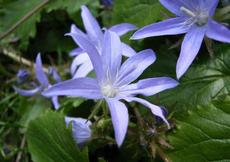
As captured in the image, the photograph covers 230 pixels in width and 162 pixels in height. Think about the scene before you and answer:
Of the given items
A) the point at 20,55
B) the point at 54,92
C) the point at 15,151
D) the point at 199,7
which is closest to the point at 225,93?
the point at 199,7

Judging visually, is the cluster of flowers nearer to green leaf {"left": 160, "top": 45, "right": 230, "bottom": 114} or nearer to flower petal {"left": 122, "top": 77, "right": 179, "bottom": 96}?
flower petal {"left": 122, "top": 77, "right": 179, "bottom": 96}

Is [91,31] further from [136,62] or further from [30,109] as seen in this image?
[30,109]

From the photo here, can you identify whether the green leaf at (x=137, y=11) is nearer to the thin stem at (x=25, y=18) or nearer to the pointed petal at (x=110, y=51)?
the pointed petal at (x=110, y=51)

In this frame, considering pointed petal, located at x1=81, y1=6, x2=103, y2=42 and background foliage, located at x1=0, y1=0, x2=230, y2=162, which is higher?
pointed petal, located at x1=81, y1=6, x2=103, y2=42

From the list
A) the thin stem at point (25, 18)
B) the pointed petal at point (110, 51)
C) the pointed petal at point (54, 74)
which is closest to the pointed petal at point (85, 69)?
the pointed petal at point (110, 51)

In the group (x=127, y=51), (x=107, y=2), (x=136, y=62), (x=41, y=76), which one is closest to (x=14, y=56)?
(x=41, y=76)

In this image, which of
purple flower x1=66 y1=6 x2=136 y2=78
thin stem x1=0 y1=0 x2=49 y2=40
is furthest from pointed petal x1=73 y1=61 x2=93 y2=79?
thin stem x1=0 y1=0 x2=49 y2=40

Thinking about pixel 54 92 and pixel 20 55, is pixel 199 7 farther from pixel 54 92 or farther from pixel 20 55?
pixel 20 55
